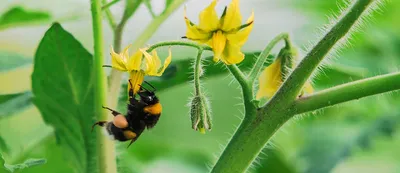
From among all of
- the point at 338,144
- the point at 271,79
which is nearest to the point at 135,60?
the point at 271,79

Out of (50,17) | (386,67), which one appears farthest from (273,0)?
(50,17)

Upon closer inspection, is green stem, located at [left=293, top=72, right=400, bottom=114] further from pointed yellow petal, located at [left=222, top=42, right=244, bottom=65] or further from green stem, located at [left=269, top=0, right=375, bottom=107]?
pointed yellow petal, located at [left=222, top=42, right=244, bottom=65]

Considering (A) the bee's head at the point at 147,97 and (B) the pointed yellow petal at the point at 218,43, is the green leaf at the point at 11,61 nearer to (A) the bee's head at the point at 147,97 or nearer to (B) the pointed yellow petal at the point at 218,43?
(A) the bee's head at the point at 147,97

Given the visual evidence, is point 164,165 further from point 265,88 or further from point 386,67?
point 265,88

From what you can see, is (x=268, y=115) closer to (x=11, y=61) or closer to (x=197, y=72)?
(x=197, y=72)

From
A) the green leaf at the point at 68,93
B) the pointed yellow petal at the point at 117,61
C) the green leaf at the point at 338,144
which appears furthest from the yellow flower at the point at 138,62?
the green leaf at the point at 338,144

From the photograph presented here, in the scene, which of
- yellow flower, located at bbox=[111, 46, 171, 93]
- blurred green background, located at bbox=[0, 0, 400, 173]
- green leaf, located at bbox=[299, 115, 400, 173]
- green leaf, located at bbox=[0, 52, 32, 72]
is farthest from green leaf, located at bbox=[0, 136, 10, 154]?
green leaf, located at bbox=[299, 115, 400, 173]
